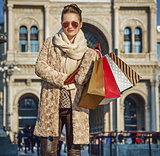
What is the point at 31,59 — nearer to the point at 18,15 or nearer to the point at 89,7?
the point at 18,15

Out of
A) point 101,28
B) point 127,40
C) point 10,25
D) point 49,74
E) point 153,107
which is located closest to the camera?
point 49,74

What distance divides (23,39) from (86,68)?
3411 centimetres

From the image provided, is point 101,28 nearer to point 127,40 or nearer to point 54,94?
point 127,40

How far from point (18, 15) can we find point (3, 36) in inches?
1103

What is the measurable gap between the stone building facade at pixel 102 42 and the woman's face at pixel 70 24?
31.7 metres

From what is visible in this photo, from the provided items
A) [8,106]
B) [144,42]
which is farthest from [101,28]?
[8,106]

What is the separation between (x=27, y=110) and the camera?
38562 millimetres

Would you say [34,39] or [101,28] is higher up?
[101,28]

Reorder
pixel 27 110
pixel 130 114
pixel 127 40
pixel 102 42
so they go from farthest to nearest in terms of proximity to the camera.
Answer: pixel 130 114 → pixel 27 110 → pixel 127 40 → pixel 102 42

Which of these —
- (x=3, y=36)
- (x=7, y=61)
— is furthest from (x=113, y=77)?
(x=7, y=61)

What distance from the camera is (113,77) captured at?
3.98 metres

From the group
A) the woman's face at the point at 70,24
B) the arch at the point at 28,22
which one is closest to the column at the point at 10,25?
the arch at the point at 28,22

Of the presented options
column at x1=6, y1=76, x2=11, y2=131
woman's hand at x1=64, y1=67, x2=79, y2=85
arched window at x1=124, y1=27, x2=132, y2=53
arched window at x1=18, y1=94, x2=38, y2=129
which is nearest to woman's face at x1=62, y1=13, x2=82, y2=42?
woman's hand at x1=64, y1=67, x2=79, y2=85

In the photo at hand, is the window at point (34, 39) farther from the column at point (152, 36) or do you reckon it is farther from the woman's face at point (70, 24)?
the woman's face at point (70, 24)
